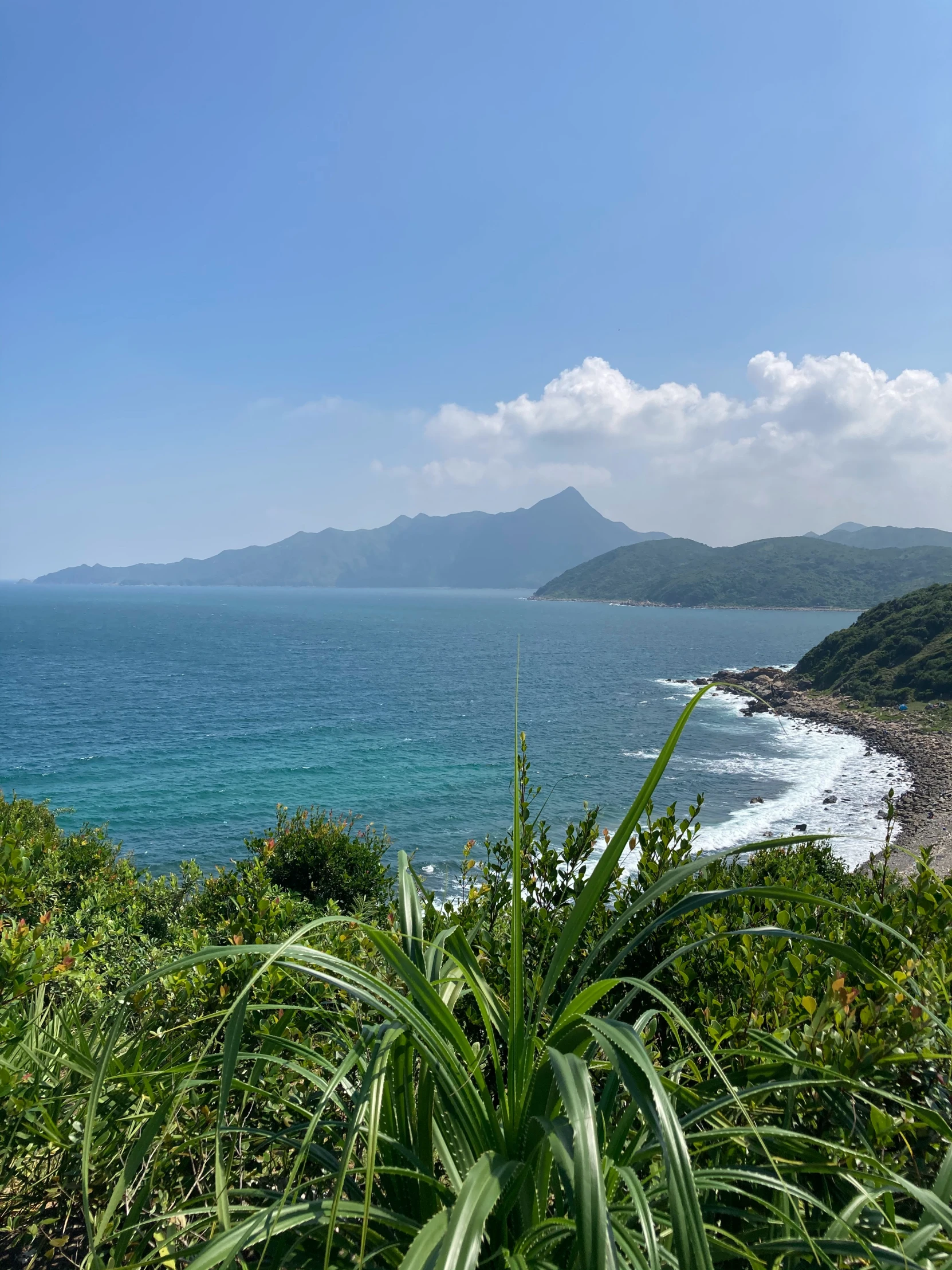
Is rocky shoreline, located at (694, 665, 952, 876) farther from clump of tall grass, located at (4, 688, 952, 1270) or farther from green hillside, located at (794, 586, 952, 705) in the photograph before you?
clump of tall grass, located at (4, 688, 952, 1270)

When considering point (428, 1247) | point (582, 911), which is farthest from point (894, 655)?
point (428, 1247)

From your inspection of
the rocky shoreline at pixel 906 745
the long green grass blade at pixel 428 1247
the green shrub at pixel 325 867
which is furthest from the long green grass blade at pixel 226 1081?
the rocky shoreline at pixel 906 745

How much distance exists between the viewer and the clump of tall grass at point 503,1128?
1.28m

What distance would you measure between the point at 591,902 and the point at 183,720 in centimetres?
5358

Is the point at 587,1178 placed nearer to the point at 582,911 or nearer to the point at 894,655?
the point at 582,911

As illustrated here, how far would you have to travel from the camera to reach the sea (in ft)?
97.2

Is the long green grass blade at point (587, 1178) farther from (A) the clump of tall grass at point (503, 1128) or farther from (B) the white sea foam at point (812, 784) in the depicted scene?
(B) the white sea foam at point (812, 784)

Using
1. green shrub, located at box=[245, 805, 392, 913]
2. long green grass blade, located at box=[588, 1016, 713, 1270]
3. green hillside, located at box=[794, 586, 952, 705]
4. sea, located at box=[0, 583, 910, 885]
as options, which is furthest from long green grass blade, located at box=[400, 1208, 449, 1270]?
green hillside, located at box=[794, 586, 952, 705]

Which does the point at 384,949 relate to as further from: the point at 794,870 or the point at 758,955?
the point at 794,870

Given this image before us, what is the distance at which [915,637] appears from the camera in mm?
61906

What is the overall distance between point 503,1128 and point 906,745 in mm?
50711

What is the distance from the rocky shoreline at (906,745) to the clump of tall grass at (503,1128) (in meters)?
10.3

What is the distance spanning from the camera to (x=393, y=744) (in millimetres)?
44250

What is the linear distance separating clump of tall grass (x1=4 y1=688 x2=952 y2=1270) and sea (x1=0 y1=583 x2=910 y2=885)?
69cm
